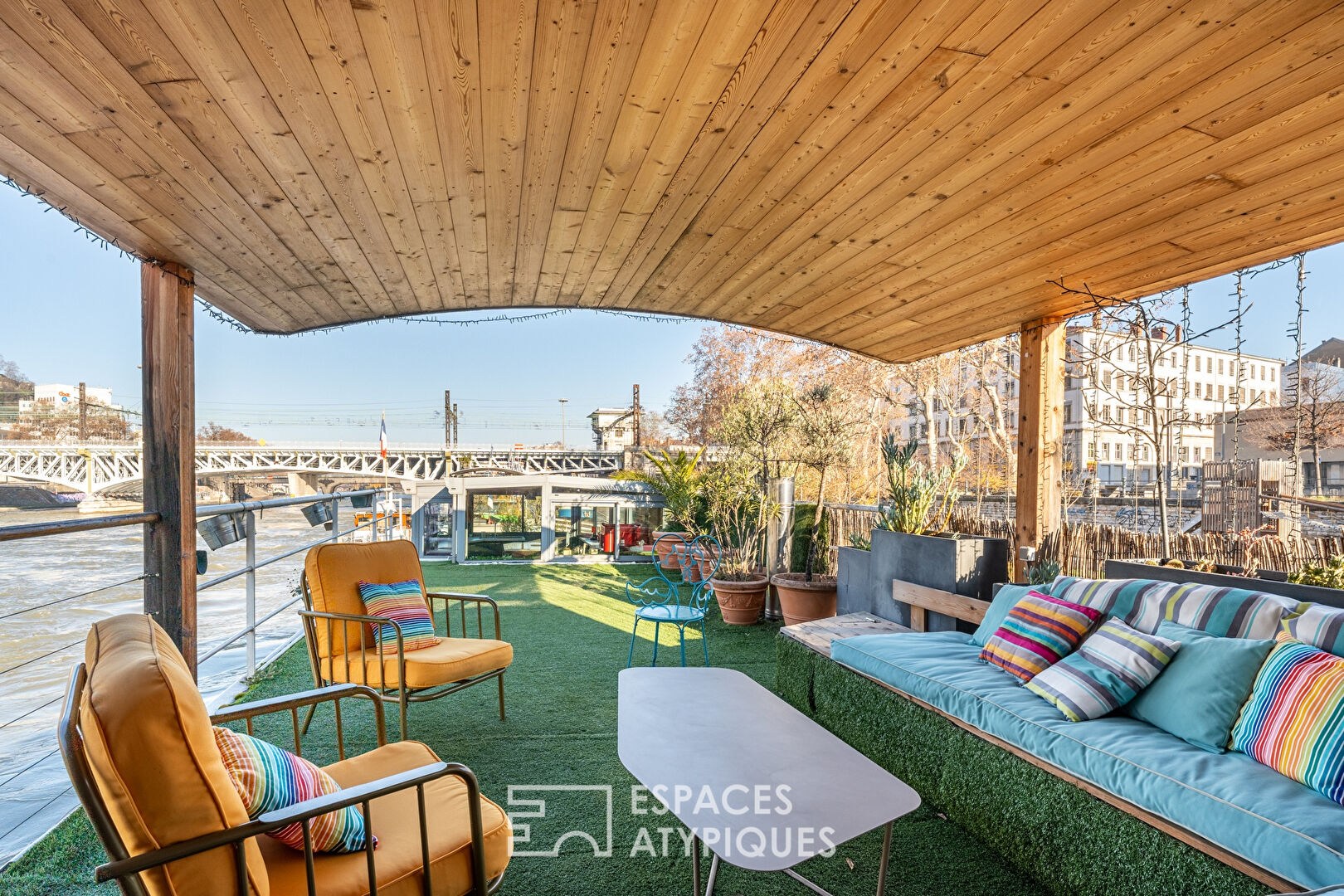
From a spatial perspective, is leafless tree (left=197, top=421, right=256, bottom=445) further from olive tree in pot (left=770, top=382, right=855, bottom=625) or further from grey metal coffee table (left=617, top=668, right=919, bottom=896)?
grey metal coffee table (left=617, top=668, right=919, bottom=896)

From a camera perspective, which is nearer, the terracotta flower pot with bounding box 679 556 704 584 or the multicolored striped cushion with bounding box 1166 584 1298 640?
the multicolored striped cushion with bounding box 1166 584 1298 640

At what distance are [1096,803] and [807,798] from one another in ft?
2.82

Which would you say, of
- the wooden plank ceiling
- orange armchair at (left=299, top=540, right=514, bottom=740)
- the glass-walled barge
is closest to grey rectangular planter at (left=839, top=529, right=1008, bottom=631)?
the wooden plank ceiling

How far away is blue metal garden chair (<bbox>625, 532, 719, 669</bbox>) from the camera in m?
4.22

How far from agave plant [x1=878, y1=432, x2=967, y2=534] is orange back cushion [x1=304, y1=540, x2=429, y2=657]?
305cm

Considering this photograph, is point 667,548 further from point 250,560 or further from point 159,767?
point 159,767

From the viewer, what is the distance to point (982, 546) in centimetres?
398

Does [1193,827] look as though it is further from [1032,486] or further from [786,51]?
[1032,486]

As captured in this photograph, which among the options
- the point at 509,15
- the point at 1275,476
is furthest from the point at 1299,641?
the point at 1275,476

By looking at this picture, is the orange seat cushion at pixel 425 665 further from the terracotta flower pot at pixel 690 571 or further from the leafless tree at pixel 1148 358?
the terracotta flower pot at pixel 690 571

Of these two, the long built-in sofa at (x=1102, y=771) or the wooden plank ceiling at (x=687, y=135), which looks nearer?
the long built-in sofa at (x=1102, y=771)

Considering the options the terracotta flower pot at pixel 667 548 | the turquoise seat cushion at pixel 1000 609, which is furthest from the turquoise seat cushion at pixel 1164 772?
the terracotta flower pot at pixel 667 548

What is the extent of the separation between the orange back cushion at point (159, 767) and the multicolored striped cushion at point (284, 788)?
17 cm

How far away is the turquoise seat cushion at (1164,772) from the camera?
1529 millimetres
